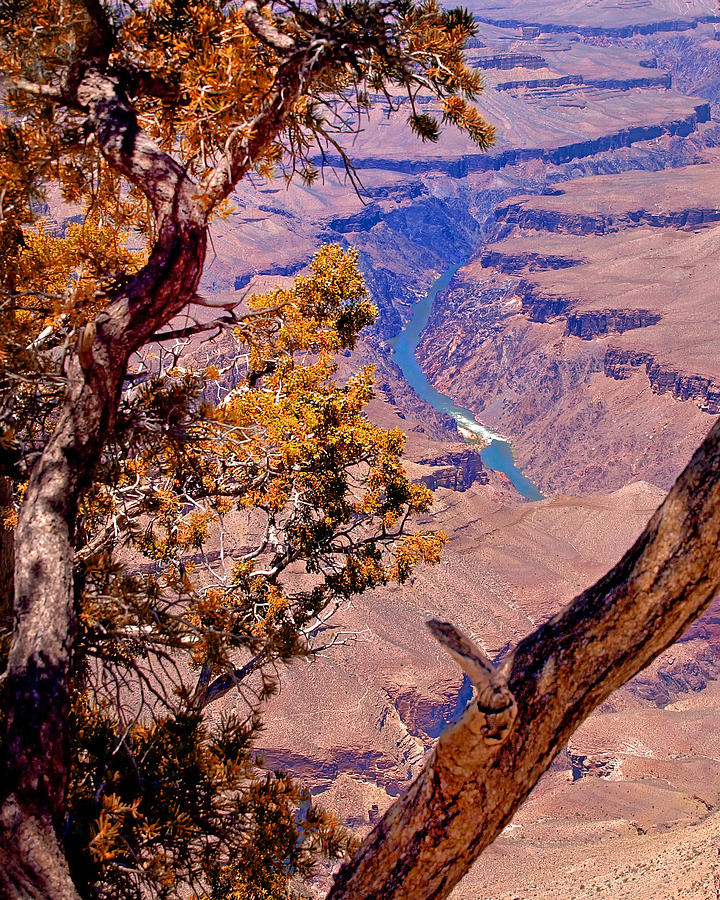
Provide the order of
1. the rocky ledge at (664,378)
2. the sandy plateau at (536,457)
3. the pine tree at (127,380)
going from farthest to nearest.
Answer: the rocky ledge at (664,378) → the sandy plateau at (536,457) → the pine tree at (127,380)

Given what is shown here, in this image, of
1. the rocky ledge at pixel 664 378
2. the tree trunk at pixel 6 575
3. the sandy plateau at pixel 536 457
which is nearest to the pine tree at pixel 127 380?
the tree trunk at pixel 6 575

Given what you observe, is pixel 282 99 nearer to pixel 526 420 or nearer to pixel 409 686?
pixel 409 686

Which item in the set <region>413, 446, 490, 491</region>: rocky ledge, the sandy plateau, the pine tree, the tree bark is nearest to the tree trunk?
the pine tree

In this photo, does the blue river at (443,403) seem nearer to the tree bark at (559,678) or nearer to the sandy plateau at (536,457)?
the sandy plateau at (536,457)

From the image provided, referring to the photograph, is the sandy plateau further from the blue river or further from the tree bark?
the blue river

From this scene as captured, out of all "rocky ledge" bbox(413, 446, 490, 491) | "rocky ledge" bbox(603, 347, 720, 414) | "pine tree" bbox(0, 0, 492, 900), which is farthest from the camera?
"rocky ledge" bbox(603, 347, 720, 414)

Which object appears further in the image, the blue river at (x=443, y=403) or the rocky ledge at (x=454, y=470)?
the blue river at (x=443, y=403)
